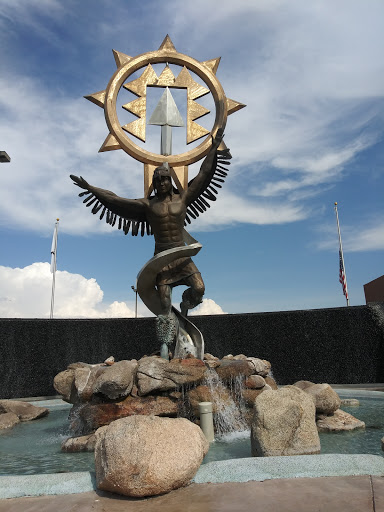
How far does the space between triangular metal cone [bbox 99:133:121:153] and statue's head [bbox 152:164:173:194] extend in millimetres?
1013

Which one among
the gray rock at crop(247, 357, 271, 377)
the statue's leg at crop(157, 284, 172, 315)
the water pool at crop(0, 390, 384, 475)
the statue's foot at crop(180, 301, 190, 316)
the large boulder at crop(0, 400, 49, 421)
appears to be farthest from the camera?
the statue's foot at crop(180, 301, 190, 316)

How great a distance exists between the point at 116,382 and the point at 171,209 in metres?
2.90

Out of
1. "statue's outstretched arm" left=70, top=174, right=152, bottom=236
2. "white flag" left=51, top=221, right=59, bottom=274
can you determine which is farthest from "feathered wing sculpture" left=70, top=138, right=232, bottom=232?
"white flag" left=51, top=221, right=59, bottom=274

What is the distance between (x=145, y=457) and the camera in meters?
2.77

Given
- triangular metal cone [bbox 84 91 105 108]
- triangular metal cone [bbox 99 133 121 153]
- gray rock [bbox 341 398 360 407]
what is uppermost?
triangular metal cone [bbox 84 91 105 108]

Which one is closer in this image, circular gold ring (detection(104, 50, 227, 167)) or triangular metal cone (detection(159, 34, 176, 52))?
circular gold ring (detection(104, 50, 227, 167))

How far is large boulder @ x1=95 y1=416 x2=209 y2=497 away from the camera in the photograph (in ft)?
8.86

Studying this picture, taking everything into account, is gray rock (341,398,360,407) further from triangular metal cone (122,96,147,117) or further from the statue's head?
triangular metal cone (122,96,147,117)

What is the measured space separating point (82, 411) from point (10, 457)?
1.15 m

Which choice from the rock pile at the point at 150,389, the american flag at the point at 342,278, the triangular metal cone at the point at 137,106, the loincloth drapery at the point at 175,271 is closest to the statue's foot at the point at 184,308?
the loincloth drapery at the point at 175,271

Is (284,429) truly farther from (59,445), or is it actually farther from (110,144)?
(110,144)

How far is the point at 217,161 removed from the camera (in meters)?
7.09

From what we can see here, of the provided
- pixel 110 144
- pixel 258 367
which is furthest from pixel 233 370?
pixel 110 144

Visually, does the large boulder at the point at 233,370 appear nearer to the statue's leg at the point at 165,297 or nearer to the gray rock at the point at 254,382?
the gray rock at the point at 254,382
